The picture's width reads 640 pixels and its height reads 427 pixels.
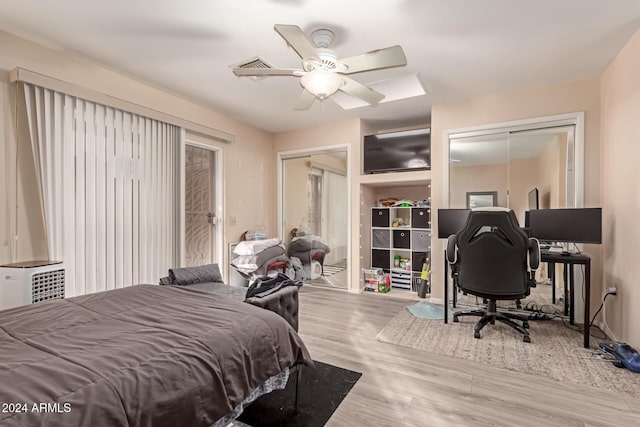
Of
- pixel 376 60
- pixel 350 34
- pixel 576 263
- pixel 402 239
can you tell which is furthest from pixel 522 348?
pixel 350 34

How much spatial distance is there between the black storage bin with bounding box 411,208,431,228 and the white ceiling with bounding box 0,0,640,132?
170 centimetres

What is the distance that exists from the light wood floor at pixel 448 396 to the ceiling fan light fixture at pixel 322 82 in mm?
2073

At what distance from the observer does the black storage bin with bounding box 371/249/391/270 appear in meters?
4.63

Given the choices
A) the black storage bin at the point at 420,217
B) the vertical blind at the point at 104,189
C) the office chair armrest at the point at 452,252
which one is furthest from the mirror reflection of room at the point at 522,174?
the vertical blind at the point at 104,189

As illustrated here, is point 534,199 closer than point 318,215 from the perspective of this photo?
Yes

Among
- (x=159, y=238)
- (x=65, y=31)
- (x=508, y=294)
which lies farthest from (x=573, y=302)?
(x=65, y=31)

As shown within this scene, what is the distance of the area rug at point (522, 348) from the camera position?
209 cm

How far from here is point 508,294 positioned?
266 centimetres

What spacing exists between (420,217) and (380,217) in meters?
0.62

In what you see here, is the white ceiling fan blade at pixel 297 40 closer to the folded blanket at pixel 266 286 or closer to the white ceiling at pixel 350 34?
the white ceiling at pixel 350 34

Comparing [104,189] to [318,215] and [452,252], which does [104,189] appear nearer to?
[318,215]

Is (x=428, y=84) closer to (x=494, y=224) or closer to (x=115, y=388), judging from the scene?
(x=494, y=224)

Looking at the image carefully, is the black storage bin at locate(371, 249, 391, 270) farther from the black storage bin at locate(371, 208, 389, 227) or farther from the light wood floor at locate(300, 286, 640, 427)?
the light wood floor at locate(300, 286, 640, 427)

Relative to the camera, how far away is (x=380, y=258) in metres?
4.69
